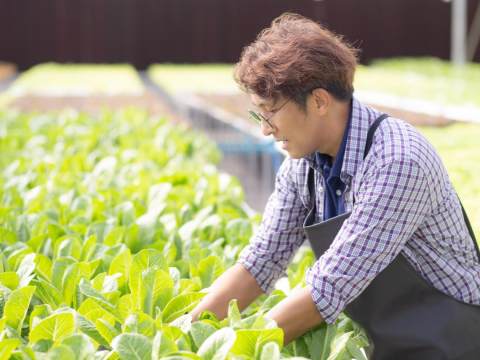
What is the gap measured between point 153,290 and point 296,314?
1.18 feet

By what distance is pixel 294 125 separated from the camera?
1741 mm

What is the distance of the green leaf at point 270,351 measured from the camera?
130 centimetres

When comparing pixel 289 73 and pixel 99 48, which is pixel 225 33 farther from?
pixel 289 73

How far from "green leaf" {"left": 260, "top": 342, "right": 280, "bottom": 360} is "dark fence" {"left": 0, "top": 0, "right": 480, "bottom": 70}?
66.9ft

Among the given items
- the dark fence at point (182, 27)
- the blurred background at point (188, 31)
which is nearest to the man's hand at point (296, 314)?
the blurred background at point (188, 31)

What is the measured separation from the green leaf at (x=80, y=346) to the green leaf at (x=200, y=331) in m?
0.24

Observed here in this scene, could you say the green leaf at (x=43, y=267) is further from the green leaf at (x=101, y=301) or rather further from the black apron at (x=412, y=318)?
the black apron at (x=412, y=318)

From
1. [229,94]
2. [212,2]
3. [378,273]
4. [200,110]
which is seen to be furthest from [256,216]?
[212,2]

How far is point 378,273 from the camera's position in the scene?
65.3 inches

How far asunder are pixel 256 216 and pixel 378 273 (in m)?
1.26

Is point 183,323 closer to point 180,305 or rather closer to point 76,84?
point 180,305

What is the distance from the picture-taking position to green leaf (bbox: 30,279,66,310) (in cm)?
179

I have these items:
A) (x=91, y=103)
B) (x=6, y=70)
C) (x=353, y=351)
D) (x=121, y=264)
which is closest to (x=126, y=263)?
(x=121, y=264)

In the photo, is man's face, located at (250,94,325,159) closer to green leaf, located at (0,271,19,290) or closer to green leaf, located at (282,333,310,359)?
green leaf, located at (282,333,310,359)
